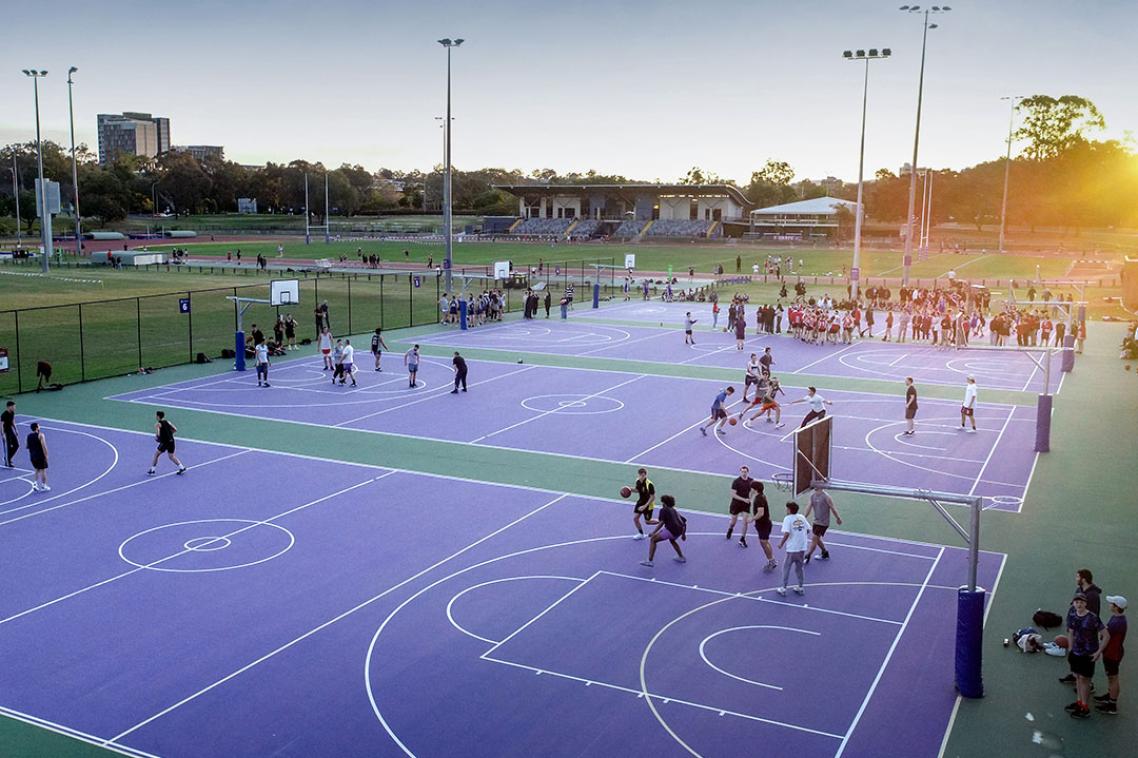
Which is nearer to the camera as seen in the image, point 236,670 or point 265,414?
point 236,670

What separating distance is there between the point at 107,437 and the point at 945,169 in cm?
13986

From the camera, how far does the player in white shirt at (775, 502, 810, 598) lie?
16.2m

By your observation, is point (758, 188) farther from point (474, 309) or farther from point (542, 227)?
point (474, 309)

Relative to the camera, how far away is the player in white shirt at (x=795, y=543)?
53.1ft

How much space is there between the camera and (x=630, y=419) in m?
30.5

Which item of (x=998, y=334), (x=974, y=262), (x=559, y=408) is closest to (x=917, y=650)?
(x=559, y=408)

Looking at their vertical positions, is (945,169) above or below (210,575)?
above

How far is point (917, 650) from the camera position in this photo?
14570 mm

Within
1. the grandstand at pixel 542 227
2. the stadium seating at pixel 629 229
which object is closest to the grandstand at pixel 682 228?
the stadium seating at pixel 629 229

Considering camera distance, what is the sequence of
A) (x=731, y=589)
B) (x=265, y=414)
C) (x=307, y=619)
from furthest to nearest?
(x=265, y=414), (x=731, y=589), (x=307, y=619)

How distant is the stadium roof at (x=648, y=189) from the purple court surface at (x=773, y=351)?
8983 centimetres

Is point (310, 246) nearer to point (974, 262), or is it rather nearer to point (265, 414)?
point (974, 262)

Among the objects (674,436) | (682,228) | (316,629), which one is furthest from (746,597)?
(682,228)

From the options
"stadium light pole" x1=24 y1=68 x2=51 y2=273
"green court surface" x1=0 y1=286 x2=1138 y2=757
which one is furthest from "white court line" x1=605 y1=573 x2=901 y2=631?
"stadium light pole" x1=24 y1=68 x2=51 y2=273
